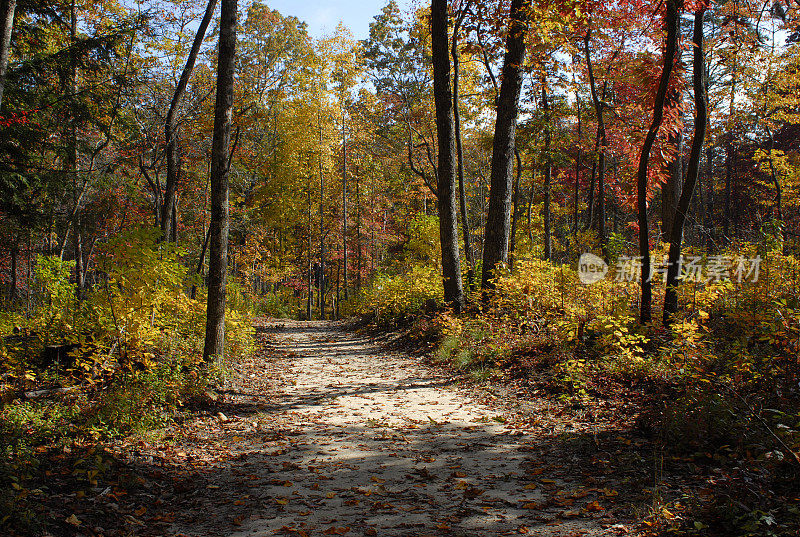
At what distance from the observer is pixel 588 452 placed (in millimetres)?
4145

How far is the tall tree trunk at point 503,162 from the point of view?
1063cm

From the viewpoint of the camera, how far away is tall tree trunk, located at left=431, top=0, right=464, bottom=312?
1080 centimetres

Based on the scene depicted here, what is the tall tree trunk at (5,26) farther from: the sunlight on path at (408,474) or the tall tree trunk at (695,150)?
the tall tree trunk at (695,150)

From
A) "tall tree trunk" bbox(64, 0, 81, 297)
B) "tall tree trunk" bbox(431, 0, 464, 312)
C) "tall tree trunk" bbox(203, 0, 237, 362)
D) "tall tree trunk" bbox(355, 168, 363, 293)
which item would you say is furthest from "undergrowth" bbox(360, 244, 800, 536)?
"tall tree trunk" bbox(355, 168, 363, 293)

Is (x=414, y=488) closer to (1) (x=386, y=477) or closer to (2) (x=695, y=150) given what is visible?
(1) (x=386, y=477)

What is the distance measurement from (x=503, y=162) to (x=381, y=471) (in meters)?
8.38

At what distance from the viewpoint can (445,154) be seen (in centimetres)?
1104

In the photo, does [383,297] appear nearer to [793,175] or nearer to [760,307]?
[760,307]

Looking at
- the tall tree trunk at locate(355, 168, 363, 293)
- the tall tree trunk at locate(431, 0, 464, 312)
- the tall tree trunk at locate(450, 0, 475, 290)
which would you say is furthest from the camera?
the tall tree trunk at locate(355, 168, 363, 293)

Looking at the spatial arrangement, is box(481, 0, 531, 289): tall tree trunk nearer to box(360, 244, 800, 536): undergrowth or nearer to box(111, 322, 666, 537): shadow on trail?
box(360, 244, 800, 536): undergrowth

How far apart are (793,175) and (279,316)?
24.8 meters

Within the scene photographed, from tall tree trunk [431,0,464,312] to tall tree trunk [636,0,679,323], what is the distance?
14.3 feet

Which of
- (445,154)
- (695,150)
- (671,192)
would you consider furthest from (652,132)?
(445,154)

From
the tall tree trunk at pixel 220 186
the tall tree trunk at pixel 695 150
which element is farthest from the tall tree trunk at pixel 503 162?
the tall tree trunk at pixel 220 186
